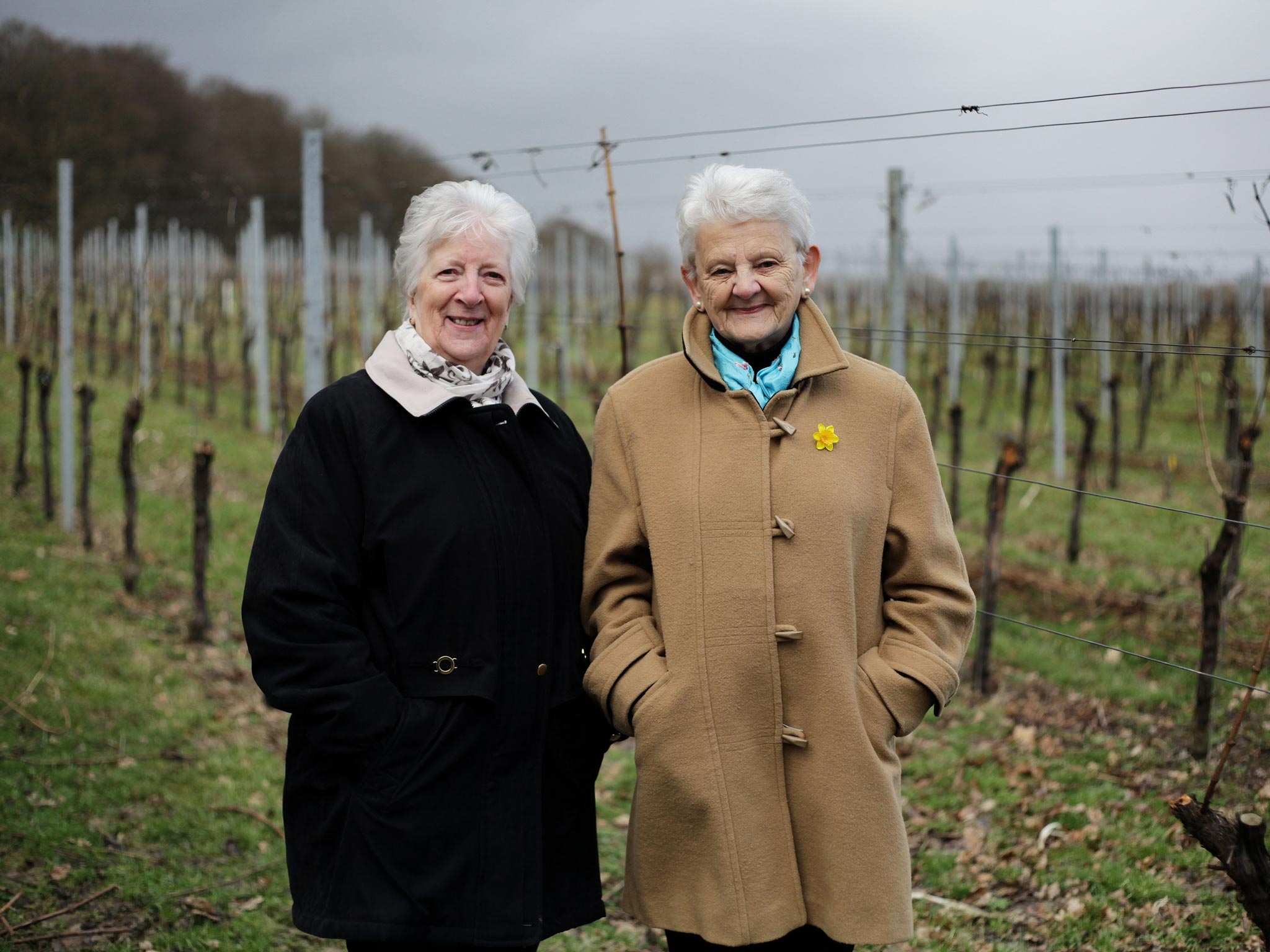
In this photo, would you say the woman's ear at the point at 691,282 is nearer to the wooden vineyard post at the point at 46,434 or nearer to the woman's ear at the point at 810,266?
the woman's ear at the point at 810,266

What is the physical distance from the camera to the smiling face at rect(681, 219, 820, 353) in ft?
6.16

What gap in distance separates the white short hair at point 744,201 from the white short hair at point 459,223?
35cm

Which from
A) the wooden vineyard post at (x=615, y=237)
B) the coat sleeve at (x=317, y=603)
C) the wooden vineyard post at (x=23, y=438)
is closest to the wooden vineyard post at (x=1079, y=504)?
the wooden vineyard post at (x=615, y=237)

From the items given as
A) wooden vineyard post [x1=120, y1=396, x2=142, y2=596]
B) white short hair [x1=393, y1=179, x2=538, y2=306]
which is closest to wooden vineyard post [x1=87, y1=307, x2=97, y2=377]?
wooden vineyard post [x1=120, y1=396, x2=142, y2=596]

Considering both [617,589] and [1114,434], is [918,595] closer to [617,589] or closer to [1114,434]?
[617,589]

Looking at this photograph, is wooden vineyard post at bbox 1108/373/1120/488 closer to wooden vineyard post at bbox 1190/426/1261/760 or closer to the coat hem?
wooden vineyard post at bbox 1190/426/1261/760

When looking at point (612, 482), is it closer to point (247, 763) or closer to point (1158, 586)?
point (247, 763)

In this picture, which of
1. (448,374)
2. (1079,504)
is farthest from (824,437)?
(1079,504)

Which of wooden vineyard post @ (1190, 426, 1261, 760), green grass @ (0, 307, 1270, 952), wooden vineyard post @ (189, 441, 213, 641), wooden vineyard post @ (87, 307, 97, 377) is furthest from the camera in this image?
wooden vineyard post @ (87, 307, 97, 377)

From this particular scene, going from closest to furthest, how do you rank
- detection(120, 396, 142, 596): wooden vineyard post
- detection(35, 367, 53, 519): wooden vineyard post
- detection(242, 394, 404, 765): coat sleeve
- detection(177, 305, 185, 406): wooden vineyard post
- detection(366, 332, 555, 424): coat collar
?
detection(242, 394, 404, 765): coat sleeve → detection(366, 332, 555, 424): coat collar → detection(120, 396, 142, 596): wooden vineyard post → detection(35, 367, 53, 519): wooden vineyard post → detection(177, 305, 185, 406): wooden vineyard post

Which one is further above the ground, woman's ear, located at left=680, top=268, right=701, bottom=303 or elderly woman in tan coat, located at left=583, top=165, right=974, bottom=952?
woman's ear, located at left=680, top=268, right=701, bottom=303

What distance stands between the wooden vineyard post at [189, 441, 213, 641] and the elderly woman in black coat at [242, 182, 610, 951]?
4.42m

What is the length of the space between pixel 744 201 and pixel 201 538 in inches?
201

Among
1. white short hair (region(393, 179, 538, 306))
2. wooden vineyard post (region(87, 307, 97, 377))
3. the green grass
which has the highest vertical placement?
wooden vineyard post (region(87, 307, 97, 377))
